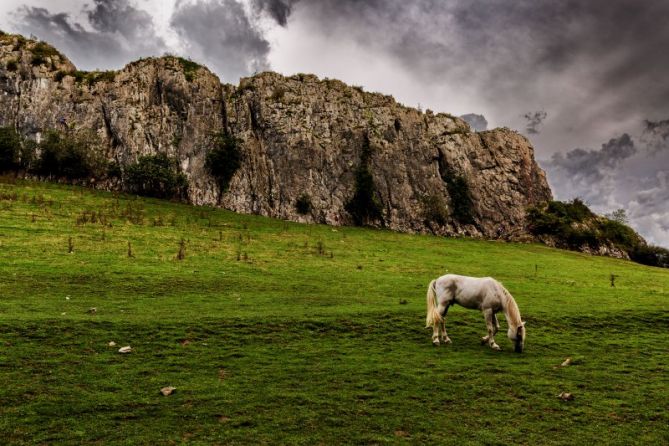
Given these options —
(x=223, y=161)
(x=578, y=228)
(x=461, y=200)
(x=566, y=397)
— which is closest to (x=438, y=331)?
(x=566, y=397)

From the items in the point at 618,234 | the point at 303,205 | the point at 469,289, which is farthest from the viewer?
the point at 618,234

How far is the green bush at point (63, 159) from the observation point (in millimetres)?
72875

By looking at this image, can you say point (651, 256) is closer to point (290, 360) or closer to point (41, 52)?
point (290, 360)

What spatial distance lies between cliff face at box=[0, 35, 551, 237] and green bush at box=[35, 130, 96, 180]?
7.29 metres

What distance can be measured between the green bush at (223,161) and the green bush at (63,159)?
20.4 meters

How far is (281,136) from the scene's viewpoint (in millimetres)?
90812

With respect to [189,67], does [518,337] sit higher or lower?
lower

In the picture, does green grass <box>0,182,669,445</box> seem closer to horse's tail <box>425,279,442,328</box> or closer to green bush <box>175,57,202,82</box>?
horse's tail <box>425,279,442,328</box>

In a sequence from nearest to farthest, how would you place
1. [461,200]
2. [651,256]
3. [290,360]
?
[290,360], [651,256], [461,200]

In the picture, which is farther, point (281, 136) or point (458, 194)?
point (458, 194)

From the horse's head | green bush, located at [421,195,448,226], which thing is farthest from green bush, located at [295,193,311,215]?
the horse's head

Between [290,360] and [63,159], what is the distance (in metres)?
75.7

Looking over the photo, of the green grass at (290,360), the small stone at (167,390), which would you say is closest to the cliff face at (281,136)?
the green grass at (290,360)

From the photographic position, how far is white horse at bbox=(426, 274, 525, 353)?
14.9m
